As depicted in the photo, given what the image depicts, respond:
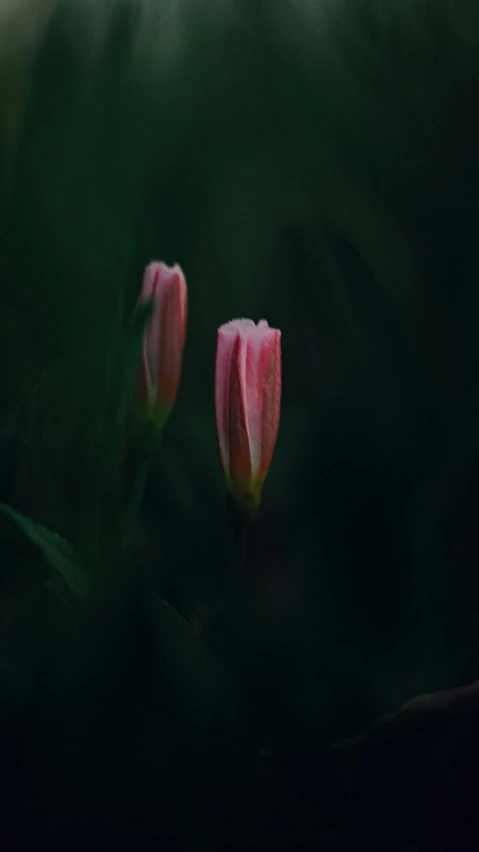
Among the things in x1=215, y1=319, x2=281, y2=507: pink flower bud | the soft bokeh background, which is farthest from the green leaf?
x1=215, y1=319, x2=281, y2=507: pink flower bud

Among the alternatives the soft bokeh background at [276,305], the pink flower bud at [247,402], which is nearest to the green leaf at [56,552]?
the soft bokeh background at [276,305]

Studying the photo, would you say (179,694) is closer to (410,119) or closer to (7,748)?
(7,748)

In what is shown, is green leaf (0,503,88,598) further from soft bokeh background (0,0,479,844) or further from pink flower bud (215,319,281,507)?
pink flower bud (215,319,281,507)

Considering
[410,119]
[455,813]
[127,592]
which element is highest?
[410,119]

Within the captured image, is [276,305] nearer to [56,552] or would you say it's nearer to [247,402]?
[247,402]

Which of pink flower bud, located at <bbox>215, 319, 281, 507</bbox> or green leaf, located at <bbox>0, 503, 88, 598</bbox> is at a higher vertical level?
pink flower bud, located at <bbox>215, 319, 281, 507</bbox>

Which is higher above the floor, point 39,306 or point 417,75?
point 417,75

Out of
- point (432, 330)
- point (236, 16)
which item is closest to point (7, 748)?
point (432, 330)
